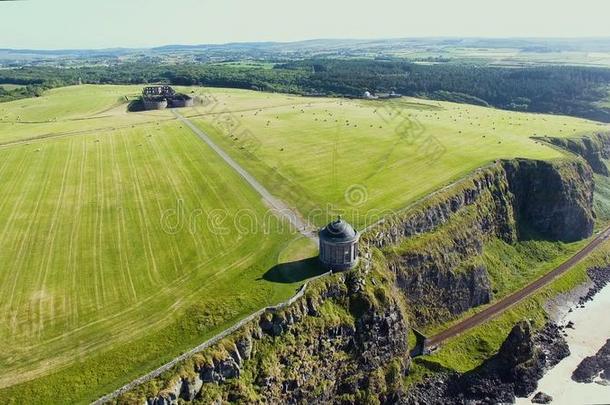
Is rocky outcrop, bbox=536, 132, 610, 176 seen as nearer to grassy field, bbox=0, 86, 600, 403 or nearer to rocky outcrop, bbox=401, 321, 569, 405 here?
grassy field, bbox=0, 86, 600, 403

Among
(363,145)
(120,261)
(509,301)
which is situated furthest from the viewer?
(363,145)

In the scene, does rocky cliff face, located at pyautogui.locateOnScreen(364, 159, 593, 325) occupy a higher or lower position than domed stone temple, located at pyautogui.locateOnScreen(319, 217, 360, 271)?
lower

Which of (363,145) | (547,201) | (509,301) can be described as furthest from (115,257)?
(547,201)

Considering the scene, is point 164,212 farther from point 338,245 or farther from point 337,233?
point 338,245

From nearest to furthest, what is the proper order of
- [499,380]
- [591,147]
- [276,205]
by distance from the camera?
[499,380] < [276,205] < [591,147]

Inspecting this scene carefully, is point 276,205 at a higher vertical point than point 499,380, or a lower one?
higher

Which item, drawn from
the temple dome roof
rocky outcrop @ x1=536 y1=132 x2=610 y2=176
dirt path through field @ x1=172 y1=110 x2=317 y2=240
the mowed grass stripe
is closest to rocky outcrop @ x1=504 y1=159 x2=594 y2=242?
rocky outcrop @ x1=536 y1=132 x2=610 y2=176
